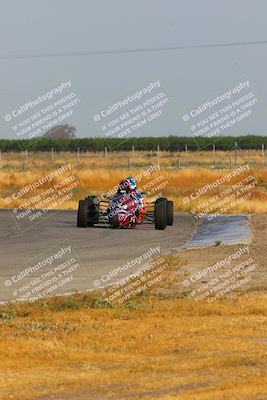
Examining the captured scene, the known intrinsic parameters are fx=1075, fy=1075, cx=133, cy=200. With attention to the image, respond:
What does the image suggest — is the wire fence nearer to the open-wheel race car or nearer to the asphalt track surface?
the asphalt track surface

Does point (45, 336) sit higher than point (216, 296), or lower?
higher

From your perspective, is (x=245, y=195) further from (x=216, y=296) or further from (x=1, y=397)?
(x=1, y=397)

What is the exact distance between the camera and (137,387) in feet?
33.2

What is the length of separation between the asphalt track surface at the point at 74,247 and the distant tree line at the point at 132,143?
277 feet

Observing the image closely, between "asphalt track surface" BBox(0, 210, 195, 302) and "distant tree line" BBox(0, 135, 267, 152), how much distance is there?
84453 mm

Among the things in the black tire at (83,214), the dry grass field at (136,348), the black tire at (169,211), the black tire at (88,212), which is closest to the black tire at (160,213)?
the black tire at (169,211)

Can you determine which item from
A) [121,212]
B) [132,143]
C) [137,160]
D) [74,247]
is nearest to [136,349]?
[74,247]

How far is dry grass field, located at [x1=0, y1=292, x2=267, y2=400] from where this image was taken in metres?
10.1

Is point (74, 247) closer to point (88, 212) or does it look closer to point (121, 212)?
point (121, 212)

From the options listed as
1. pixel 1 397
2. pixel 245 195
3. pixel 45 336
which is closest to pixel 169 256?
pixel 45 336

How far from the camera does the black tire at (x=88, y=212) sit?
30.6 metres

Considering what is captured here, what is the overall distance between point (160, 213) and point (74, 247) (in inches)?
196

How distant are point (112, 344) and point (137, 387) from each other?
2.69 metres

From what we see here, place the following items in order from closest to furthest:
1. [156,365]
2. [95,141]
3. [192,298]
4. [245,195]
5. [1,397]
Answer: [1,397] < [156,365] < [192,298] < [245,195] < [95,141]
